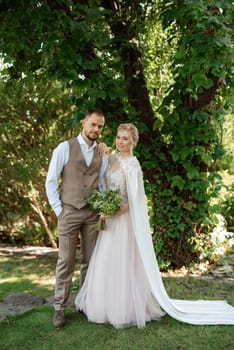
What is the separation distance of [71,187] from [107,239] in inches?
21.1

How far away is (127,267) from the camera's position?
3.17 metres

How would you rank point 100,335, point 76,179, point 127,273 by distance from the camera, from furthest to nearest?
1. point 127,273
2. point 76,179
3. point 100,335

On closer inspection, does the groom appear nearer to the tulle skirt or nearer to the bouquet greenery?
the bouquet greenery

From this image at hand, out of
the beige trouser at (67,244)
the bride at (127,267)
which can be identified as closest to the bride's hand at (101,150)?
the bride at (127,267)

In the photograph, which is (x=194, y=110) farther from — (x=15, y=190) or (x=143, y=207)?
(x=15, y=190)

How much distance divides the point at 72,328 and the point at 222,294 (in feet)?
5.33

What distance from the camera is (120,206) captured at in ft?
10.2

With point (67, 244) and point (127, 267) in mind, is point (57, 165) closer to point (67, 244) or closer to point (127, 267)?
point (67, 244)

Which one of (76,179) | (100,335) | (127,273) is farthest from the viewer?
(127,273)

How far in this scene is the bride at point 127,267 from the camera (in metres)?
3.13

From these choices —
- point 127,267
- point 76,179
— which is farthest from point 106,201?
point 127,267

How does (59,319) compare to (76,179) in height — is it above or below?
below

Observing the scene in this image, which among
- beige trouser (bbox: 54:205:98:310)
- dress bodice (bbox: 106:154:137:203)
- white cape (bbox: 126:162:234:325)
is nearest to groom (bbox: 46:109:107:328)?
beige trouser (bbox: 54:205:98:310)

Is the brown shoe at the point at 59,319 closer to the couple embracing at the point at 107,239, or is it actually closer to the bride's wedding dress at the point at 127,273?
the couple embracing at the point at 107,239
